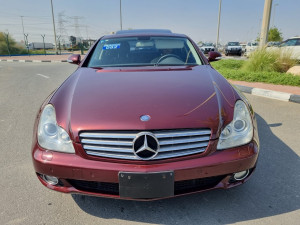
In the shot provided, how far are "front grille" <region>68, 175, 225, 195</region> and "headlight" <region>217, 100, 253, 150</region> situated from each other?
251 millimetres

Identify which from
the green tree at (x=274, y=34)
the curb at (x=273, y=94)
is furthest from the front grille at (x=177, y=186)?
the green tree at (x=274, y=34)

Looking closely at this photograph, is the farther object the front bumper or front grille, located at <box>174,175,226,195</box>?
front grille, located at <box>174,175,226,195</box>

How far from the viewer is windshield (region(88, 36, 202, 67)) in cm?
292

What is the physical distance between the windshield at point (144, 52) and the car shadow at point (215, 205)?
4.79 ft

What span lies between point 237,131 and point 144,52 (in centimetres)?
166

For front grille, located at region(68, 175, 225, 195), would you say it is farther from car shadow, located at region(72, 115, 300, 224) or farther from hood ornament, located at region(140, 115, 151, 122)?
hood ornament, located at region(140, 115, 151, 122)

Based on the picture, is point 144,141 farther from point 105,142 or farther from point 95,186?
point 95,186

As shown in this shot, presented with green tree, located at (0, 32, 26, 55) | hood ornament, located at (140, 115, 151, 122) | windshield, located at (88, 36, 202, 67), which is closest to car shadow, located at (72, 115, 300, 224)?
hood ornament, located at (140, 115, 151, 122)

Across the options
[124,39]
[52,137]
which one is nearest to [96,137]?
[52,137]

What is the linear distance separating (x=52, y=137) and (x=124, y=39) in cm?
191

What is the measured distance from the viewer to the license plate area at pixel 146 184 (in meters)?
1.61

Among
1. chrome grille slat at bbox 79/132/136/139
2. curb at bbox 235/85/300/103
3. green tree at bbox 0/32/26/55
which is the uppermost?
chrome grille slat at bbox 79/132/136/139

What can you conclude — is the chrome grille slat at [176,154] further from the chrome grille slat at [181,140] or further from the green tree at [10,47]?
the green tree at [10,47]

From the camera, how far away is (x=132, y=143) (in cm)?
166
